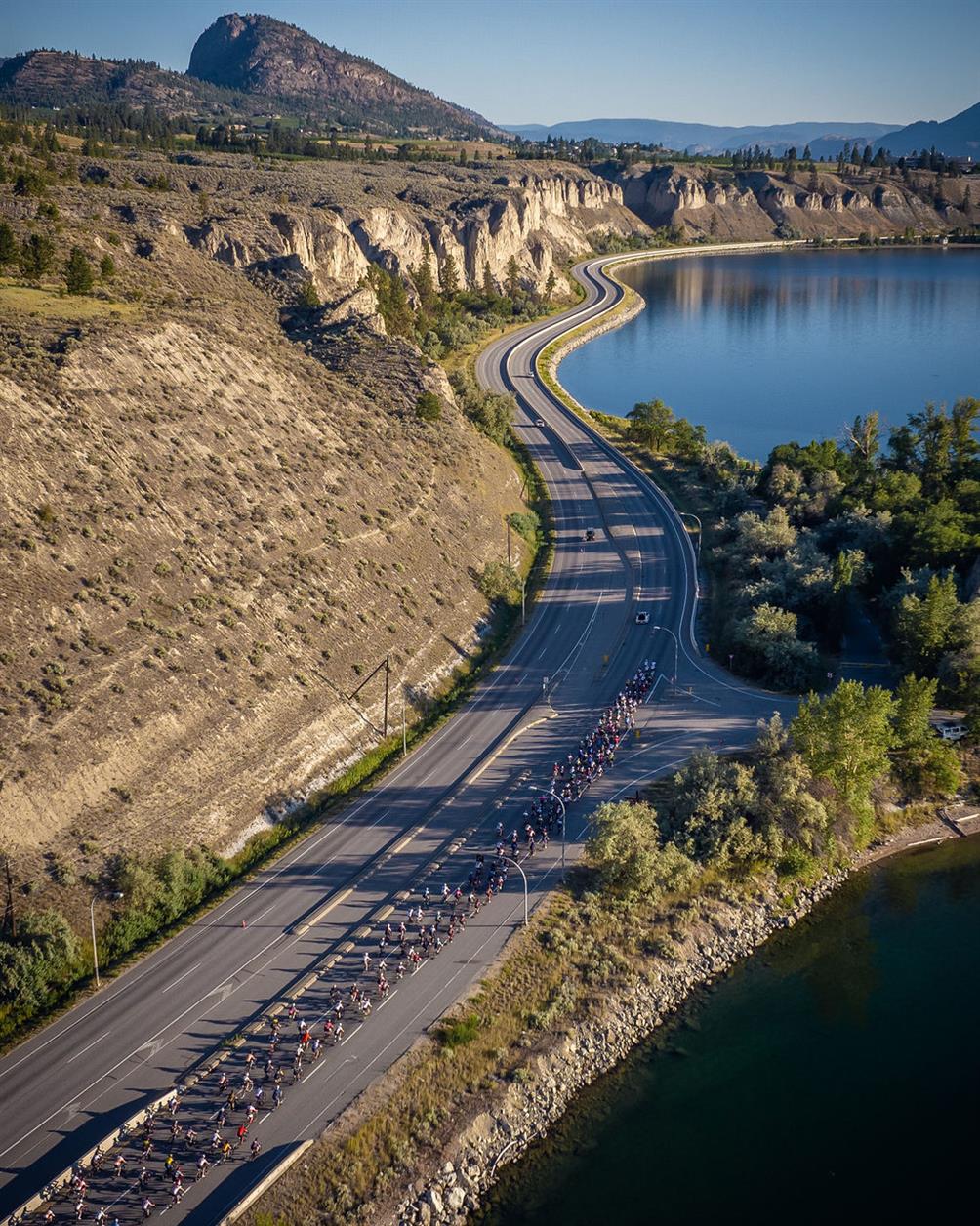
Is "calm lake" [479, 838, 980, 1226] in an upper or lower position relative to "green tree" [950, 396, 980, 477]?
lower

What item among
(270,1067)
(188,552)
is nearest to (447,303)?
(188,552)

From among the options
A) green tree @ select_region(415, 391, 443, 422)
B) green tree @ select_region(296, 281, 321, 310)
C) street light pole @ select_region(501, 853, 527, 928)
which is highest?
green tree @ select_region(296, 281, 321, 310)

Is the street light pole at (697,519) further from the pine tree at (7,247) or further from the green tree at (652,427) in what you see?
the pine tree at (7,247)

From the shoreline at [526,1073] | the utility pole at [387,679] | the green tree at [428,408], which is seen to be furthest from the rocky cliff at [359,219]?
the shoreline at [526,1073]

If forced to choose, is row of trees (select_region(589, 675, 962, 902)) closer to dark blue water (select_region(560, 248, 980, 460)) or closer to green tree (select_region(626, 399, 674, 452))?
green tree (select_region(626, 399, 674, 452))

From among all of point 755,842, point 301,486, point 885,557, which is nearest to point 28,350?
point 301,486

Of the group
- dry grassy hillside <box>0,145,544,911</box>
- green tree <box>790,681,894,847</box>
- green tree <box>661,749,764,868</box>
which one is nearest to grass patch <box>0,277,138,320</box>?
dry grassy hillside <box>0,145,544,911</box>
